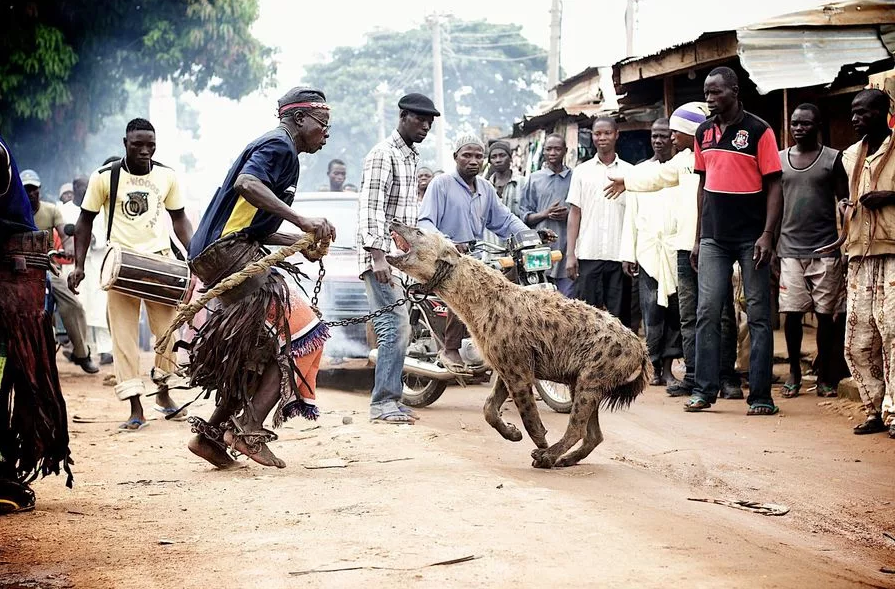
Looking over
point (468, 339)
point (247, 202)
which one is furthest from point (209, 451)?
point (468, 339)

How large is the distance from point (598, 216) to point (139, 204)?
4.66m

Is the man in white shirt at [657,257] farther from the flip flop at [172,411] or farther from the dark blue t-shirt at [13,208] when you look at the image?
the dark blue t-shirt at [13,208]

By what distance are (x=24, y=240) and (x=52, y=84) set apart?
1702cm

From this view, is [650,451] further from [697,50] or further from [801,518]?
[697,50]

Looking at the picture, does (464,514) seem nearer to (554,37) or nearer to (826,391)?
(826,391)

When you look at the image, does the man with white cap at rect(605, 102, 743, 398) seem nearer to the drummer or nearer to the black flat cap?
the black flat cap

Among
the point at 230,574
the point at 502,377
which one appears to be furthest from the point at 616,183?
the point at 230,574

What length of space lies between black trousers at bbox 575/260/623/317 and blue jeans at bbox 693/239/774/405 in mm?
2129

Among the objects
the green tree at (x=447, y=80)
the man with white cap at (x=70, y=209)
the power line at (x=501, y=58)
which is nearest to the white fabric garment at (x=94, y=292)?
the man with white cap at (x=70, y=209)

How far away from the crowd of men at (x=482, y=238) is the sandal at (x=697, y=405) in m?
0.01

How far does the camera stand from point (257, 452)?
627 cm

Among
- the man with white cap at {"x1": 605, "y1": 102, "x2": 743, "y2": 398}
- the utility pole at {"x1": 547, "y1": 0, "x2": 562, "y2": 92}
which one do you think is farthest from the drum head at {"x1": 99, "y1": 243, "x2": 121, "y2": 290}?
the utility pole at {"x1": 547, "y1": 0, "x2": 562, "y2": 92}

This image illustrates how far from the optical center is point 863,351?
8109 millimetres

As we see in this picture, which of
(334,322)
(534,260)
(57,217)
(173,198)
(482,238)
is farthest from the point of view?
(57,217)
